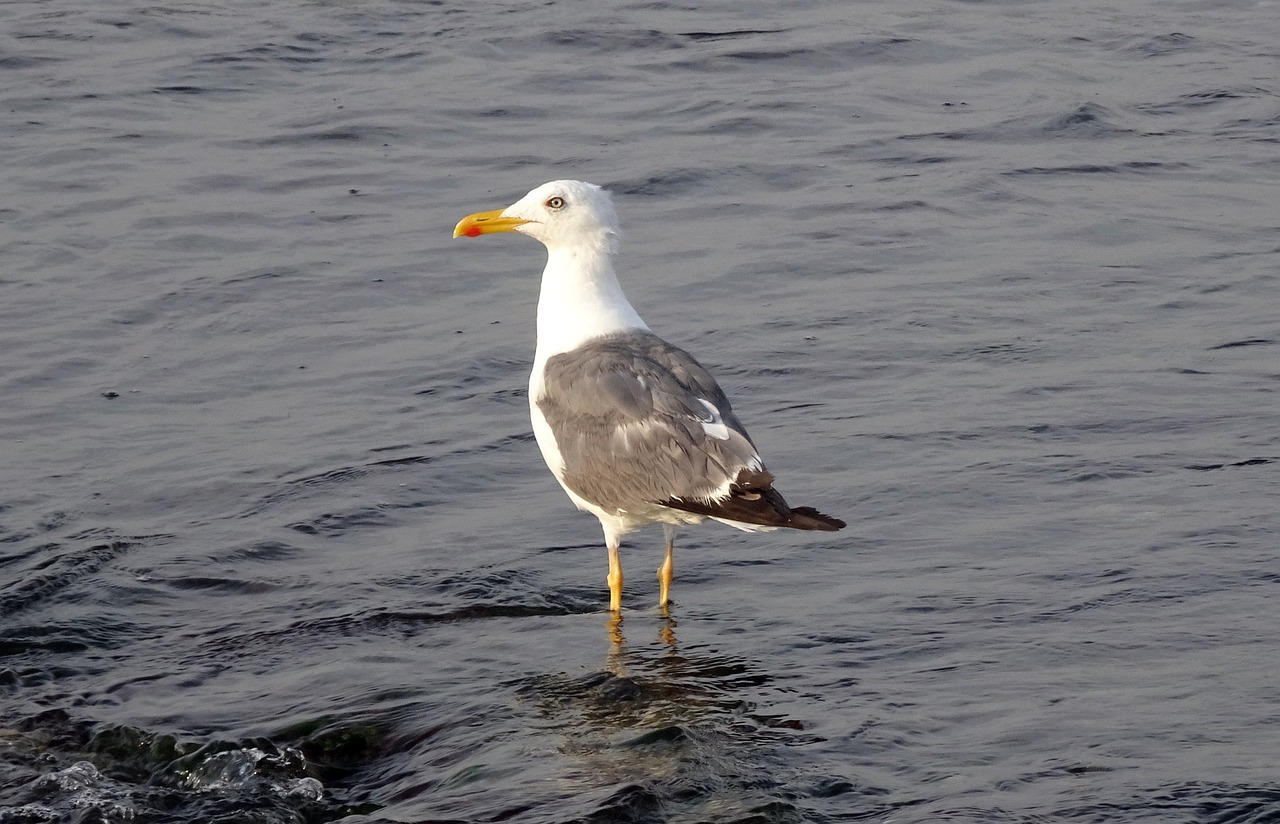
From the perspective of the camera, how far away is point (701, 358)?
1004 centimetres

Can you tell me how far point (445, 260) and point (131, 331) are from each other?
210 centimetres

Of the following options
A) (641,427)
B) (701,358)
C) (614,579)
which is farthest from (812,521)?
(701,358)

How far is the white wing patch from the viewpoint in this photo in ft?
22.7

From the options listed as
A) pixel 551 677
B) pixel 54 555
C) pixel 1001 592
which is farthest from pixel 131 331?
pixel 1001 592

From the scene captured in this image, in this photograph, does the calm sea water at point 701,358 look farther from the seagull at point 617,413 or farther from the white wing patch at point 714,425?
the white wing patch at point 714,425

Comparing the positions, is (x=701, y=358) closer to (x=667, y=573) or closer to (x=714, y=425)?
(x=667, y=573)

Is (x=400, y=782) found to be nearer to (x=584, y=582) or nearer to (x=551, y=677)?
(x=551, y=677)

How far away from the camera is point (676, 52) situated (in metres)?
16.9

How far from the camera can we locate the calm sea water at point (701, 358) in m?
5.97

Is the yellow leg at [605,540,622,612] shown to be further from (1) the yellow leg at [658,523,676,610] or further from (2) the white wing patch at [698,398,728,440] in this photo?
(2) the white wing patch at [698,398,728,440]

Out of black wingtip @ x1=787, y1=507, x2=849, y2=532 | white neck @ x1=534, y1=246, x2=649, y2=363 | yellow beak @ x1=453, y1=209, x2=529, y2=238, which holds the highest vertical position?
yellow beak @ x1=453, y1=209, x2=529, y2=238

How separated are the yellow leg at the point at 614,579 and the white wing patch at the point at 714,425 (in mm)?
835

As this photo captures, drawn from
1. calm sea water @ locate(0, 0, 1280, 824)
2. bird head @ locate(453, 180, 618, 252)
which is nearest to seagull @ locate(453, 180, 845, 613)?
bird head @ locate(453, 180, 618, 252)

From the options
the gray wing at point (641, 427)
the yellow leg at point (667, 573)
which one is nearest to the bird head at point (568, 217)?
the gray wing at point (641, 427)
